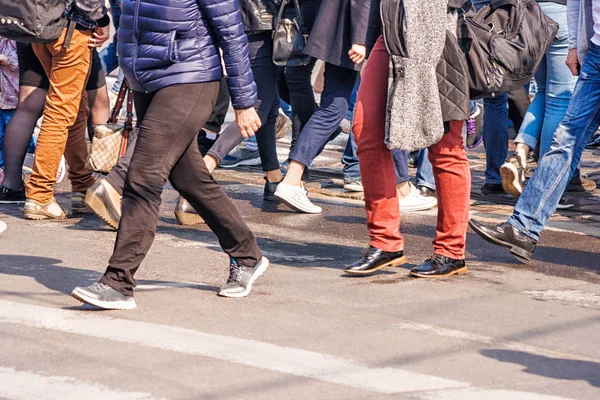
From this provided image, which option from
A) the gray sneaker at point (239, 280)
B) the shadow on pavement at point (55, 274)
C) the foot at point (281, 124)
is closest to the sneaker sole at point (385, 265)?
the gray sneaker at point (239, 280)

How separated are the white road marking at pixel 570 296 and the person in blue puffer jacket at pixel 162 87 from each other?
1.65 metres

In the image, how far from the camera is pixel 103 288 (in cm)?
526

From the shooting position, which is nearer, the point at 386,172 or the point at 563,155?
the point at 386,172

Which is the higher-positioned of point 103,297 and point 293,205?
point 103,297

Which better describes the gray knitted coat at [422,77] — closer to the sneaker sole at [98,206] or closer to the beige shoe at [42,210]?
the sneaker sole at [98,206]

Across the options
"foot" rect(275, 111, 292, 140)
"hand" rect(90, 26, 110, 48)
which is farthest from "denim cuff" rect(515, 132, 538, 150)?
"hand" rect(90, 26, 110, 48)

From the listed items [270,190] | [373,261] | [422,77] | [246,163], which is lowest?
[246,163]

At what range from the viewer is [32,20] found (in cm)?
694

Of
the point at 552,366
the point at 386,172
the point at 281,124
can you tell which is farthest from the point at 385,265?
the point at 281,124

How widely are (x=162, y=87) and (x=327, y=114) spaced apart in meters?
2.78

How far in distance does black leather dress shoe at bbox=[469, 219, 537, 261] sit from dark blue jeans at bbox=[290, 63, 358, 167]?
5.76 feet

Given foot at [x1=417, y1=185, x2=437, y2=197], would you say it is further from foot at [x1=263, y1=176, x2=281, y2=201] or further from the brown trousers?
the brown trousers

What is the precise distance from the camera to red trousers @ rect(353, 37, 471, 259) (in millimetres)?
5926

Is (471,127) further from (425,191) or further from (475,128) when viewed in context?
(425,191)
